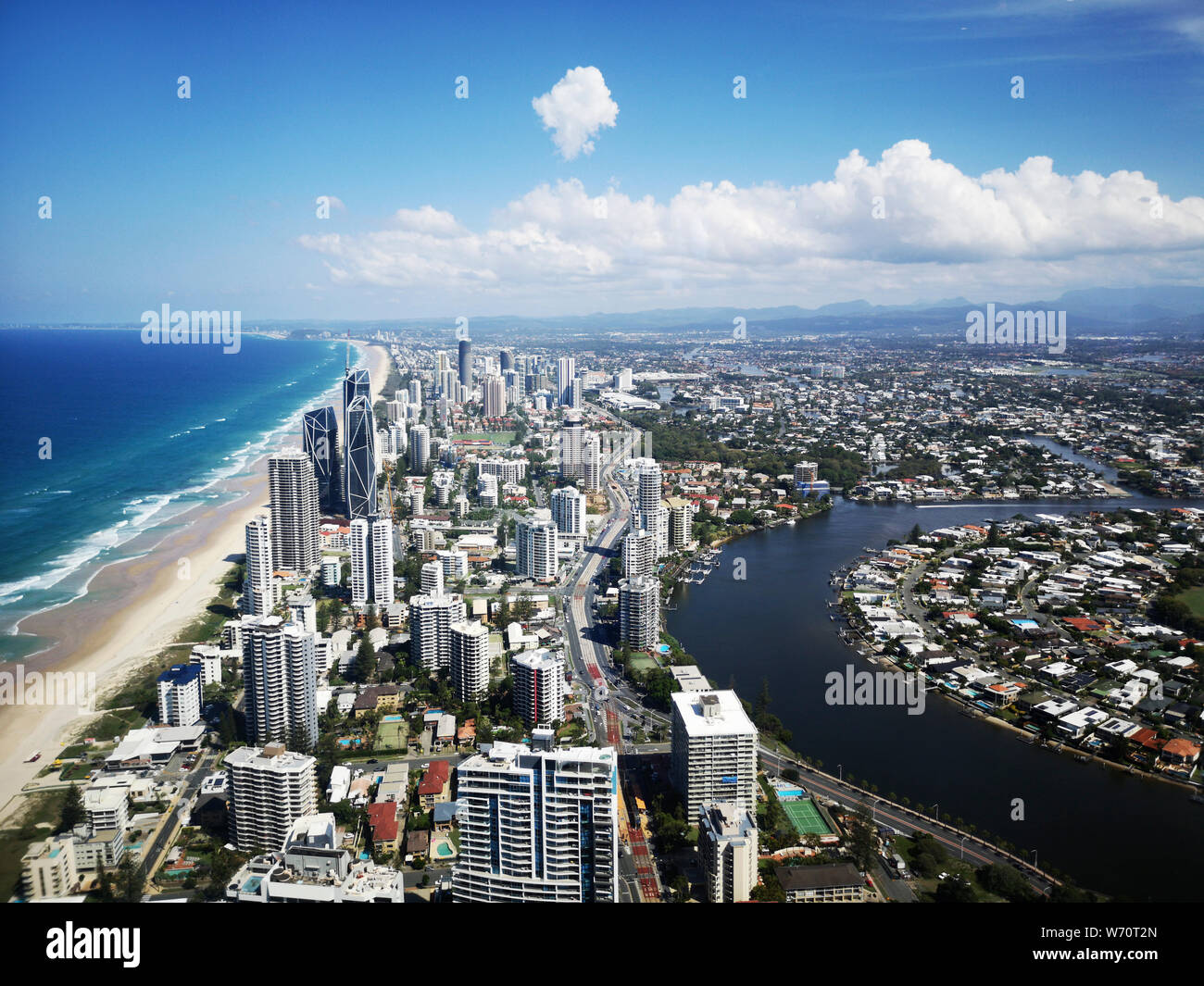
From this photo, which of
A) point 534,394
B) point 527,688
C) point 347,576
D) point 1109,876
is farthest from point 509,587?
point 534,394

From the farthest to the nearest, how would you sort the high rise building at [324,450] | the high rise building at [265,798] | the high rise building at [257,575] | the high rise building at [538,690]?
the high rise building at [324,450] < the high rise building at [257,575] < the high rise building at [538,690] < the high rise building at [265,798]

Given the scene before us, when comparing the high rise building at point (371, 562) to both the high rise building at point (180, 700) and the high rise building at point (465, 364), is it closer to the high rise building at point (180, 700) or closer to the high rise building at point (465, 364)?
the high rise building at point (180, 700)

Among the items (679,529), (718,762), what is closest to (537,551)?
(679,529)

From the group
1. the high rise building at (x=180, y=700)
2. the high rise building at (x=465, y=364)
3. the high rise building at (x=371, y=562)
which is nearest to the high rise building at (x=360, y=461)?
the high rise building at (x=371, y=562)

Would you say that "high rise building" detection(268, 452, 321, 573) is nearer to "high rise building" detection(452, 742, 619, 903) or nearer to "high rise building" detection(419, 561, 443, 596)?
"high rise building" detection(419, 561, 443, 596)

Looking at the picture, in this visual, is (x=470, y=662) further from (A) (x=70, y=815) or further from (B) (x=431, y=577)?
(A) (x=70, y=815)

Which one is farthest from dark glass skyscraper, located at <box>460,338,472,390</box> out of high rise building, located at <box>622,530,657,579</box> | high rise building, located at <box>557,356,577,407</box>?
high rise building, located at <box>622,530,657,579</box>

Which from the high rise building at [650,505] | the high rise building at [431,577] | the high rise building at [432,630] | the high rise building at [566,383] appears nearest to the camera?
the high rise building at [432,630]
